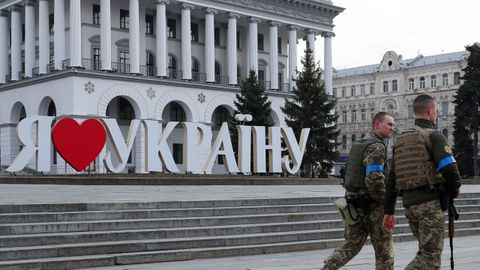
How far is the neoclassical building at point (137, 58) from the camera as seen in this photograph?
45844mm

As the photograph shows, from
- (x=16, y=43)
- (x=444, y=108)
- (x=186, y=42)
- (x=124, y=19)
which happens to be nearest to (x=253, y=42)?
(x=186, y=42)

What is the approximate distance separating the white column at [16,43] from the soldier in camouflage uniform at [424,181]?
4924 cm

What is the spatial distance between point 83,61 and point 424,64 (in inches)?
2059

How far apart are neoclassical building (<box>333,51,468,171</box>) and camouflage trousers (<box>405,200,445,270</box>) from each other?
236 ft

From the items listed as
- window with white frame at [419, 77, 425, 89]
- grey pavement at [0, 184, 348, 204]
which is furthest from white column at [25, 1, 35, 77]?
window with white frame at [419, 77, 425, 89]

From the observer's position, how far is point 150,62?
52.6 meters

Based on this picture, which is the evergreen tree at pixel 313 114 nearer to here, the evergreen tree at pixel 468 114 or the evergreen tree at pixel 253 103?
the evergreen tree at pixel 253 103

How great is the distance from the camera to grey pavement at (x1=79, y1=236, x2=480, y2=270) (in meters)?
9.38

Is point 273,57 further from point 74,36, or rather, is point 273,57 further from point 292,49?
point 74,36

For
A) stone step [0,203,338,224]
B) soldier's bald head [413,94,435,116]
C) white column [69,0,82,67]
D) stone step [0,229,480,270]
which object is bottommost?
stone step [0,229,480,270]

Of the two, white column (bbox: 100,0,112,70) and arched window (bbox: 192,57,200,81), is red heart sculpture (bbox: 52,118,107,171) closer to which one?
white column (bbox: 100,0,112,70)

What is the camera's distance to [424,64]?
280ft

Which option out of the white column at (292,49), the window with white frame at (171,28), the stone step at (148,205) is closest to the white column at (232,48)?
the window with white frame at (171,28)

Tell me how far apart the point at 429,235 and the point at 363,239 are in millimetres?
1042
